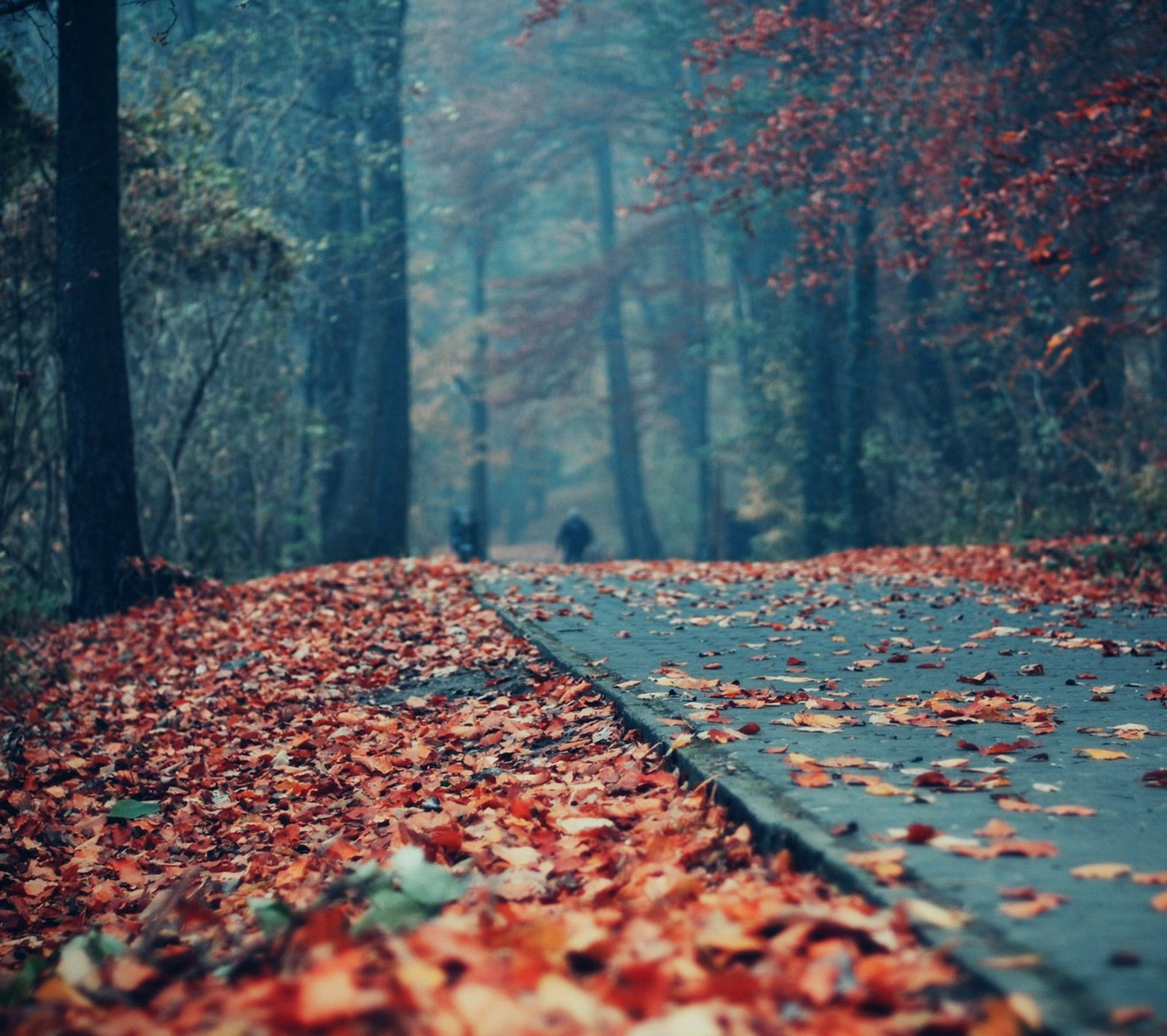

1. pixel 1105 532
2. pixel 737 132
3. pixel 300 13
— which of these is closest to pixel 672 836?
pixel 1105 532

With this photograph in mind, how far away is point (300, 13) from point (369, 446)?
675cm

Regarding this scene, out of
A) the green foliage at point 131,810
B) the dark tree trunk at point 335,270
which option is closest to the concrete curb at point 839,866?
the green foliage at point 131,810

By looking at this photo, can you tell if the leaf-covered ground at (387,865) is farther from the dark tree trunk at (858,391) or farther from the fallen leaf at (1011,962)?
the dark tree trunk at (858,391)

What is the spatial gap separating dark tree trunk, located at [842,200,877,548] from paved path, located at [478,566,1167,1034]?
344 inches

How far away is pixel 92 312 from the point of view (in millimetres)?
10898

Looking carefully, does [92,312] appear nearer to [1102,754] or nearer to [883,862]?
[1102,754]

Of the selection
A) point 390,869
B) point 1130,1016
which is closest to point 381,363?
point 390,869

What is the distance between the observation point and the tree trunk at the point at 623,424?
31.8 metres

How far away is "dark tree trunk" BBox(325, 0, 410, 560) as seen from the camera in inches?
648

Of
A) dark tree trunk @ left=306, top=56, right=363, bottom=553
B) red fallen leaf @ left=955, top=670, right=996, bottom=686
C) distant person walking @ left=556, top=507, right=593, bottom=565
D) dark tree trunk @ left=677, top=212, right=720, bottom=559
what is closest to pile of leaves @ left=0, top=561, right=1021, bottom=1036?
red fallen leaf @ left=955, top=670, right=996, bottom=686

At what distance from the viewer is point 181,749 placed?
679 cm

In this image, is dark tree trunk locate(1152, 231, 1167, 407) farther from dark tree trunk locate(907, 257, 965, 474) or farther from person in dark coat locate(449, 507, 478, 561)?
person in dark coat locate(449, 507, 478, 561)

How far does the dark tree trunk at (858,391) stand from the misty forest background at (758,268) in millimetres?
71

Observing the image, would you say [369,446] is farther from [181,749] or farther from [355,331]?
[181,749]
